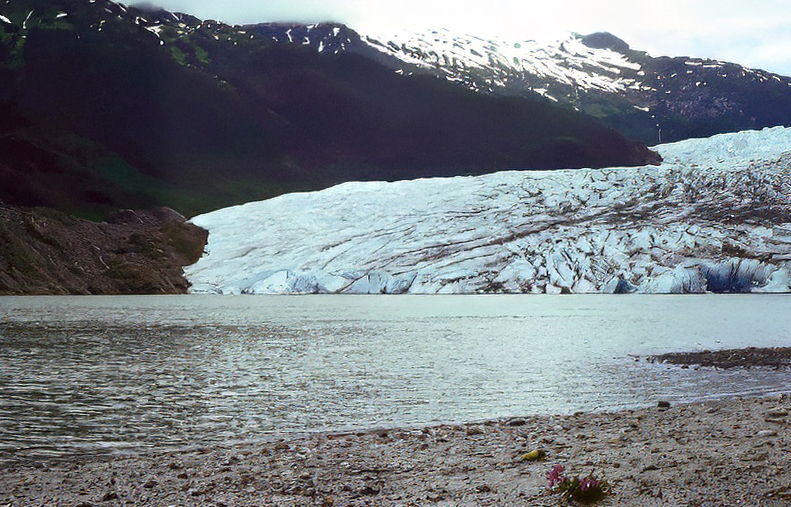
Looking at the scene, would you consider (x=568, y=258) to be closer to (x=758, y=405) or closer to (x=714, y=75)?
(x=758, y=405)

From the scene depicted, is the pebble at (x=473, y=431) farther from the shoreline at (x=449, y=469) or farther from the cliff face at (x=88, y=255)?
the cliff face at (x=88, y=255)

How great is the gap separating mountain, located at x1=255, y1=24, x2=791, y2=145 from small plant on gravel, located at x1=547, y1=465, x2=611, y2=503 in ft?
487

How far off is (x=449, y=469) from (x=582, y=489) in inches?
71.8

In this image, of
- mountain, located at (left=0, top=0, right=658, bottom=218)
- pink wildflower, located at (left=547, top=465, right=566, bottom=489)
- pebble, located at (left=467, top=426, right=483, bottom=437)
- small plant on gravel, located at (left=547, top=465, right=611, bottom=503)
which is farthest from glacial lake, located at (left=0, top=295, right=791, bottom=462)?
mountain, located at (left=0, top=0, right=658, bottom=218)

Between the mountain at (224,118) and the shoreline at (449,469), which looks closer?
the shoreline at (449,469)

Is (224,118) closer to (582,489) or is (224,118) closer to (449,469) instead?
(449,469)

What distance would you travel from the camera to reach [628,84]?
629 ft

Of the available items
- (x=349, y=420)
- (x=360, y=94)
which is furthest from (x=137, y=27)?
(x=349, y=420)

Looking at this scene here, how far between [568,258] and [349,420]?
142 ft

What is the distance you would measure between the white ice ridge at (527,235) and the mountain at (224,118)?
138ft

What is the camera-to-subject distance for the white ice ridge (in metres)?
51.7

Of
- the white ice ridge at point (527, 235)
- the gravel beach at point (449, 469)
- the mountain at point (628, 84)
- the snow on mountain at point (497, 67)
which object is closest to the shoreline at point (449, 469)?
the gravel beach at point (449, 469)

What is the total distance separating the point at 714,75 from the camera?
17562 centimetres

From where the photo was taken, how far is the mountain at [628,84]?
16475 cm
